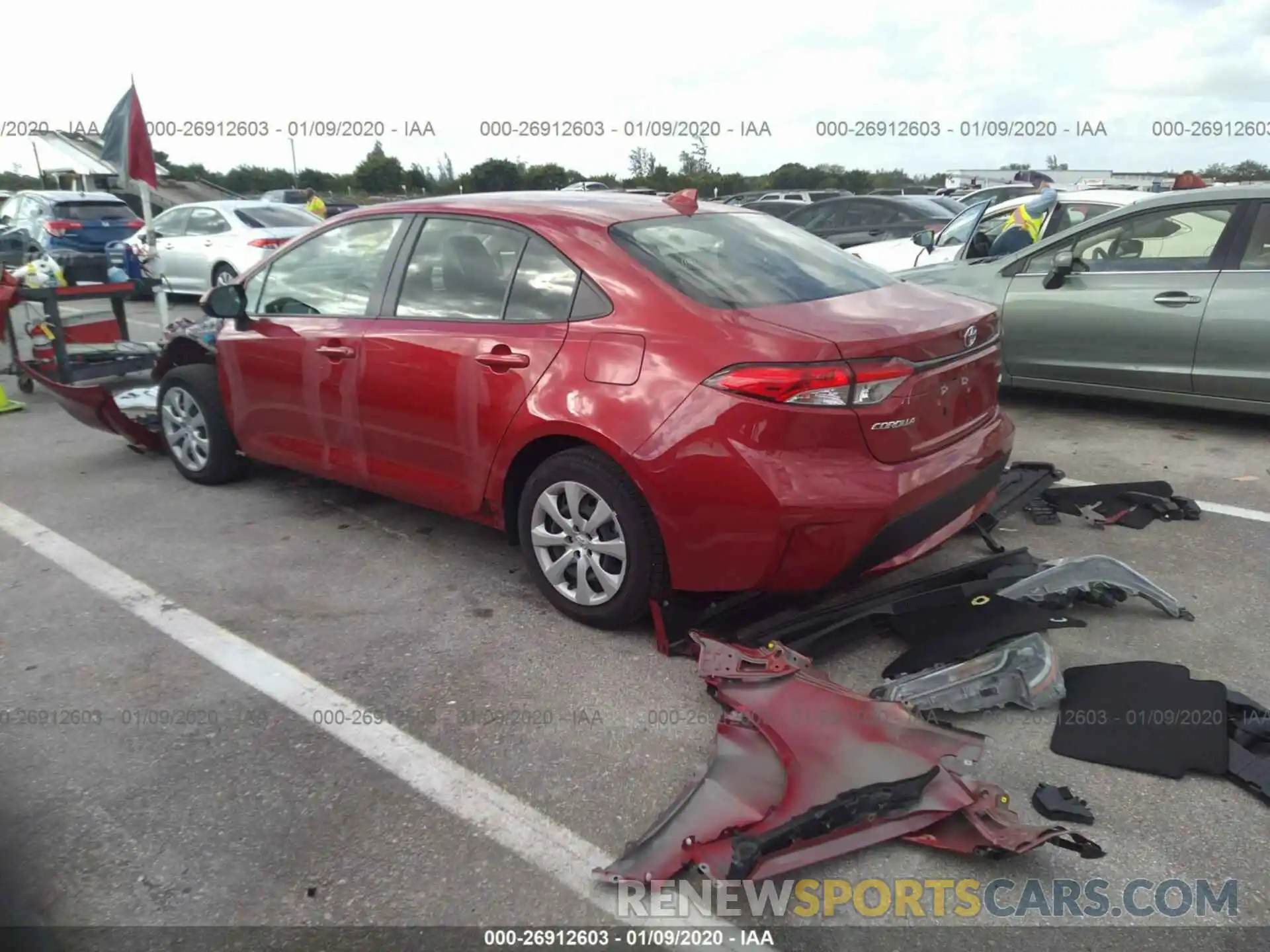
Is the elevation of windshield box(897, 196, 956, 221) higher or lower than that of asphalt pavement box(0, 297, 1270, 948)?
higher

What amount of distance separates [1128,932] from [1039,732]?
2.67ft

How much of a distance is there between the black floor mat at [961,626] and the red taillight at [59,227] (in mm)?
15608

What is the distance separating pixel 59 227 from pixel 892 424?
15.7m

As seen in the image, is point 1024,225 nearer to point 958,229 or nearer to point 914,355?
point 958,229

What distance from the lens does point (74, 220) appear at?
594 inches

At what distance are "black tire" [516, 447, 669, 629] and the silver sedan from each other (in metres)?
9.82

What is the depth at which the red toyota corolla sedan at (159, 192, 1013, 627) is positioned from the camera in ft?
10.2

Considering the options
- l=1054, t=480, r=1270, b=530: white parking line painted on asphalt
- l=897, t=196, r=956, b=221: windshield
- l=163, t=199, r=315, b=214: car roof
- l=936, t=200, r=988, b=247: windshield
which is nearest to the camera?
→ l=1054, t=480, r=1270, b=530: white parking line painted on asphalt

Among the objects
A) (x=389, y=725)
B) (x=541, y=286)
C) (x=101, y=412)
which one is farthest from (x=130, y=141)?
(x=389, y=725)

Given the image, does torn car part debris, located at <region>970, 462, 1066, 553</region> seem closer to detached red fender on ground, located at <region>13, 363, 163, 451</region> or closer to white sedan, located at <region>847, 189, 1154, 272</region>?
white sedan, located at <region>847, 189, 1154, 272</region>

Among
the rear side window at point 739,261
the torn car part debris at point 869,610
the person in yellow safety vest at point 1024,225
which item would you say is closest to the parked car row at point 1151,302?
the person in yellow safety vest at point 1024,225

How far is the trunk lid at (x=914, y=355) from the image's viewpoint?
10.3ft

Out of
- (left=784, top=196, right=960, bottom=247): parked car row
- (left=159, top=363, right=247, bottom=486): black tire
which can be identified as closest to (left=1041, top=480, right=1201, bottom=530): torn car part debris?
(left=159, top=363, right=247, bottom=486): black tire

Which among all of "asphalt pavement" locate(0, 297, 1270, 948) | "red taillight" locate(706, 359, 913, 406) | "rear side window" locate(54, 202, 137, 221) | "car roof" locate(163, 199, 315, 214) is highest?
"red taillight" locate(706, 359, 913, 406)
